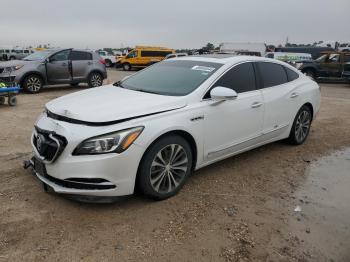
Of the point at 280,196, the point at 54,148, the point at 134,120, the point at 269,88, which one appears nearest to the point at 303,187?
the point at 280,196

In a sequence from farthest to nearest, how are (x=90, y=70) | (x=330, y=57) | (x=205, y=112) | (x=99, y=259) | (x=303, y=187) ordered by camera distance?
(x=330, y=57), (x=90, y=70), (x=303, y=187), (x=205, y=112), (x=99, y=259)

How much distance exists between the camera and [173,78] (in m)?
4.42

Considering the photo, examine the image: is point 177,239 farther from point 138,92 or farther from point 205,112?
point 138,92

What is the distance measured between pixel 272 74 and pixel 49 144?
11.1 feet

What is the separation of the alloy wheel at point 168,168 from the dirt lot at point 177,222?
18cm

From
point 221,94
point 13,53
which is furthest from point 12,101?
point 13,53

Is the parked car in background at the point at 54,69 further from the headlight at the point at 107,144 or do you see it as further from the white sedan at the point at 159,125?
the headlight at the point at 107,144

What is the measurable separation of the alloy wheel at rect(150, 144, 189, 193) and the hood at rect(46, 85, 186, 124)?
0.45m

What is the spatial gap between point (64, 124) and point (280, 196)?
2.54 m

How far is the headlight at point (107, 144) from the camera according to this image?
320 centimetres

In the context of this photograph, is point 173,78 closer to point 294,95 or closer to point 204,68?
point 204,68

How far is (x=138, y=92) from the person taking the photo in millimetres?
4156

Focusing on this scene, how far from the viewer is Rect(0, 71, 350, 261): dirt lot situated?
9.50 feet

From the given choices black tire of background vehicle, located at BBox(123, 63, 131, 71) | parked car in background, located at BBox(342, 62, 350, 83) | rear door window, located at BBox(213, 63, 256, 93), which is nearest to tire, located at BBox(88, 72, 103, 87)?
rear door window, located at BBox(213, 63, 256, 93)
